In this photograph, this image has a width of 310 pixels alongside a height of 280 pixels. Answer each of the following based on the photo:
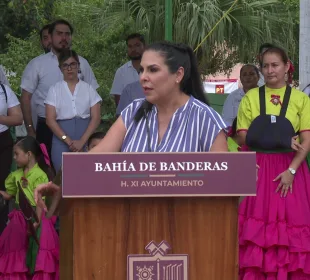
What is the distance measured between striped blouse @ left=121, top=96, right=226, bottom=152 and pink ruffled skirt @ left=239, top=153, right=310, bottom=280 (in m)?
2.19

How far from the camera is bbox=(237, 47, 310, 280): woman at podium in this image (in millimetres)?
5762

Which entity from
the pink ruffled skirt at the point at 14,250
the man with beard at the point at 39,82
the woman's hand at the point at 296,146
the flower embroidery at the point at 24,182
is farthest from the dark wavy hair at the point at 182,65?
the man with beard at the point at 39,82

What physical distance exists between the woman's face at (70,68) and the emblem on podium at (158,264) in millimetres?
4262

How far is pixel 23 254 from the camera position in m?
5.97

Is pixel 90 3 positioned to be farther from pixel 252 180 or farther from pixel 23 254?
pixel 252 180

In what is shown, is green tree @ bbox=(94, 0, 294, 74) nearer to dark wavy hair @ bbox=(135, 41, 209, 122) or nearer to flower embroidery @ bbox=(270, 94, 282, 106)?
flower embroidery @ bbox=(270, 94, 282, 106)

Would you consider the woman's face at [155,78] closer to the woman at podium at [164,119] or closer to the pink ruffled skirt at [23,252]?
the woman at podium at [164,119]

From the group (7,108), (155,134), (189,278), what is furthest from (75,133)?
(189,278)

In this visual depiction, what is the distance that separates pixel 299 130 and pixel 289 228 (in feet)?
2.32

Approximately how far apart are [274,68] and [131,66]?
3.06 metres

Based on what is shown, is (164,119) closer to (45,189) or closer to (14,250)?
(45,189)

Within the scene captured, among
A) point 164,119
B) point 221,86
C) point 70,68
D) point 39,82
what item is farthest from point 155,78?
point 221,86

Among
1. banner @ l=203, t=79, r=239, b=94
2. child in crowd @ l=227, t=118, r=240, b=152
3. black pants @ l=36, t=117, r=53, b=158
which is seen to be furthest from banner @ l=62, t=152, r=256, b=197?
banner @ l=203, t=79, r=239, b=94

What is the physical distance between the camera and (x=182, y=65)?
152 inches
